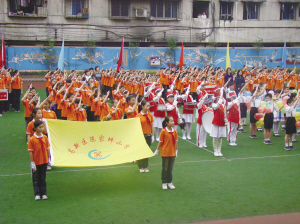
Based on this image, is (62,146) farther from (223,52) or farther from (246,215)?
(223,52)

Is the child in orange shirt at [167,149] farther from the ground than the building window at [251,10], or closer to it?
closer to it

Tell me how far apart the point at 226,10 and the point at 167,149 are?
89.5ft

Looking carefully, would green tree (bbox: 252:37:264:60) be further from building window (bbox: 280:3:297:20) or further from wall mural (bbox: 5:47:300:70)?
building window (bbox: 280:3:297:20)

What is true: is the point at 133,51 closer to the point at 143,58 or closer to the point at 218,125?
the point at 143,58

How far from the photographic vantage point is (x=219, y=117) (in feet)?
31.4

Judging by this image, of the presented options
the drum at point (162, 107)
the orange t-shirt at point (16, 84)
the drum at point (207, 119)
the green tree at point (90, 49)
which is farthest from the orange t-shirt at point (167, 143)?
the green tree at point (90, 49)

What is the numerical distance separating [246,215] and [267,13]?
29700 mm

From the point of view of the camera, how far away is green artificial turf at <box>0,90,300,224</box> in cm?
580

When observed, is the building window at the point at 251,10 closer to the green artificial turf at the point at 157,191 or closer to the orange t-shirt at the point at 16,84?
A: the orange t-shirt at the point at 16,84

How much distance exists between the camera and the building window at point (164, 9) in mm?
30070

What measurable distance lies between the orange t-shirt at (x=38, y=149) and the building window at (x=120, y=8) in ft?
81.7

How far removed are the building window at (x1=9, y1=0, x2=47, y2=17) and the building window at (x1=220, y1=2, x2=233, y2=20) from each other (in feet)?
51.6

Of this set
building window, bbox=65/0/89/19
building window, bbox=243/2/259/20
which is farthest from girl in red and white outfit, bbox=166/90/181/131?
building window, bbox=243/2/259/20

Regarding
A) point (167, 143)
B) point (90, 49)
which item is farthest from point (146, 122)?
point (90, 49)
